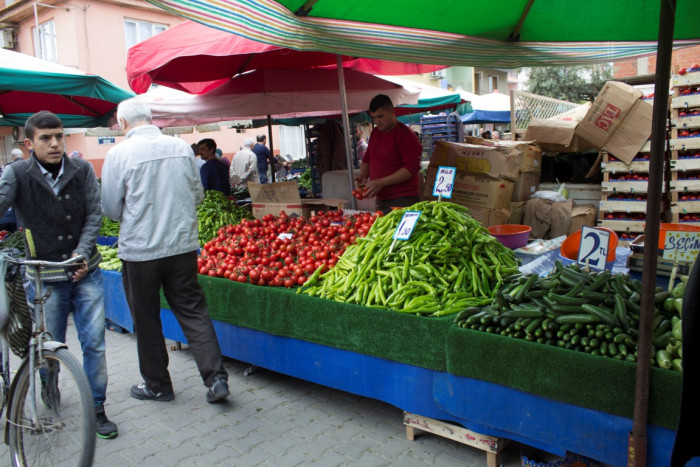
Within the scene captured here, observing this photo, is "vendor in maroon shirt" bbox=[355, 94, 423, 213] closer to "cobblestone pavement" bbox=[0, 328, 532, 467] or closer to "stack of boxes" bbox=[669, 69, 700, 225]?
"cobblestone pavement" bbox=[0, 328, 532, 467]

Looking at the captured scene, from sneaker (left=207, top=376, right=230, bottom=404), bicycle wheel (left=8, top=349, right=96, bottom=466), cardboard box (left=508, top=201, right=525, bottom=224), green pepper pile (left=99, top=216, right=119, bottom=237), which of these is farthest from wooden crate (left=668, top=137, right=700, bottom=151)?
green pepper pile (left=99, top=216, right=119, bottom=237)

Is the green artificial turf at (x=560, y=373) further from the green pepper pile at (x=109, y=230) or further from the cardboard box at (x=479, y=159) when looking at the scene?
the green pepper pile at (x=109, y=230)

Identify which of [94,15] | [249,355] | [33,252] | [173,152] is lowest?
[249,355]

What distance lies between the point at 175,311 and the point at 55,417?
117cm

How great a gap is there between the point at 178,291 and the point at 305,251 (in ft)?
3.46

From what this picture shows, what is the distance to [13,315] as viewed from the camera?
301 cm

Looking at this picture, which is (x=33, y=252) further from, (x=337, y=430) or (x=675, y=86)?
(x=675, y=86)

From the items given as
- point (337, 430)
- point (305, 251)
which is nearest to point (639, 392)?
point (337, 430)

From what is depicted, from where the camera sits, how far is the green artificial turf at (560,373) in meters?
2.41

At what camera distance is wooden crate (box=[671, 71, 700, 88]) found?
616 cm

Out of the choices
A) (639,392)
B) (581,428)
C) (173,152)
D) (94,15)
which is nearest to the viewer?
(639,392)

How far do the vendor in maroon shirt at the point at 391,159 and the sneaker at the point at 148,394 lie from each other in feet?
8.84

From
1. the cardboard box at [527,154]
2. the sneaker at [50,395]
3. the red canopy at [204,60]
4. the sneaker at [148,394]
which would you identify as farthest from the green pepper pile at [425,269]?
the cardboard box at [527,154]

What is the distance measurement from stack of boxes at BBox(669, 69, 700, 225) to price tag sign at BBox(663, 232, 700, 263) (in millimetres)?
4069
